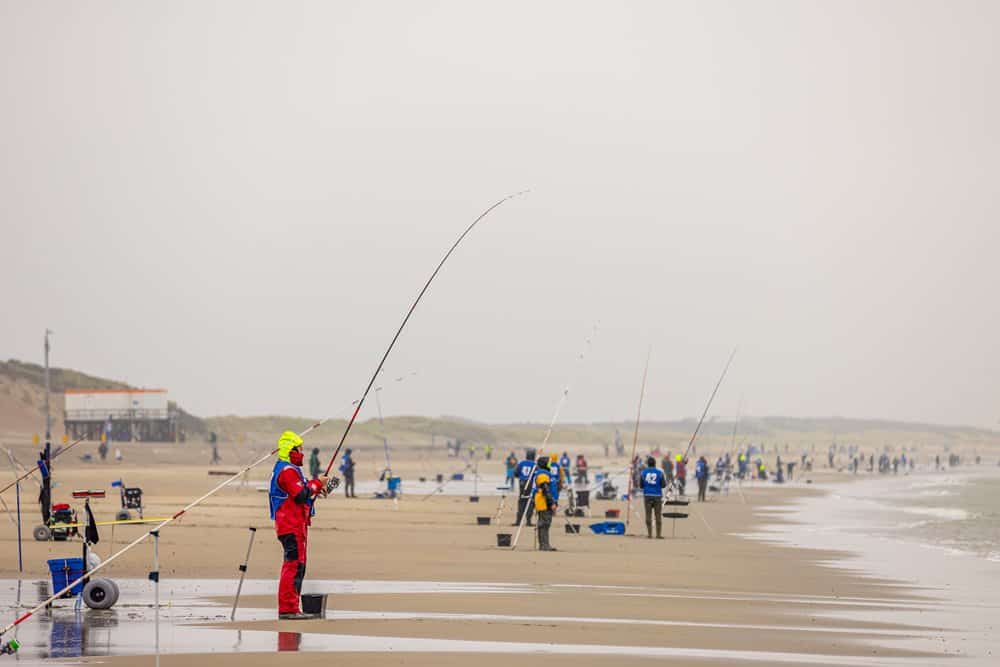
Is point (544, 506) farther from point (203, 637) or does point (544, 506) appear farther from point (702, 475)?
point (702, 475)

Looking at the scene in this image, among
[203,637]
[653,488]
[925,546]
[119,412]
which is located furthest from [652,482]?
[119,412]

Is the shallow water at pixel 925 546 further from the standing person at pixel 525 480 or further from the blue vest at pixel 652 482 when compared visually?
the standing person at pixel 525 480

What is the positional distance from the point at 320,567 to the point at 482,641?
24.4ft

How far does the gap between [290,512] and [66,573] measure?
8.47ft

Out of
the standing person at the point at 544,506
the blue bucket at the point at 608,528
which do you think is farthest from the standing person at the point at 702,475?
the standing person at the point at 544,506

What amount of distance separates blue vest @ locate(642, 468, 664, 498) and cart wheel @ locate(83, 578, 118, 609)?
45.1 ft

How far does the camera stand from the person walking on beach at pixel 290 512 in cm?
1330

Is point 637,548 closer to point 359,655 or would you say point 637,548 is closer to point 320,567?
point 320,567

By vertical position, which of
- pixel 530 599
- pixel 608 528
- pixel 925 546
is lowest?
pixel 925 546

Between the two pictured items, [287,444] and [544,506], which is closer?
[287,444]

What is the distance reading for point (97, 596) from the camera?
1379 centimetres

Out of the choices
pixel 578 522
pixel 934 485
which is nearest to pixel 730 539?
pixel 578 522

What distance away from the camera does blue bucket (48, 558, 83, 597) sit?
14.3 meters

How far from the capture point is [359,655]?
437 inches
